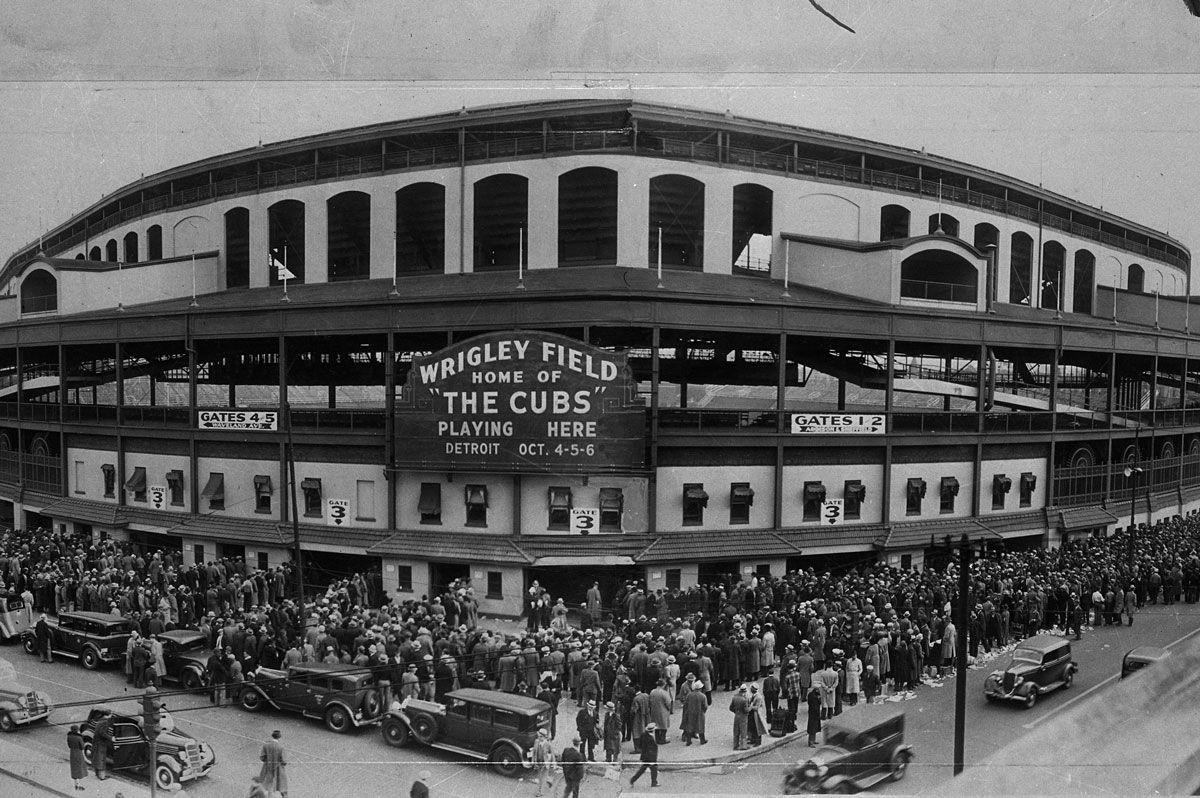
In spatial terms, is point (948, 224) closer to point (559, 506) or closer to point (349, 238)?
point (559, 506)

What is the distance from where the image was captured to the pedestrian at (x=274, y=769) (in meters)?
11.9

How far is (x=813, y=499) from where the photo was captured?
22.5 metres

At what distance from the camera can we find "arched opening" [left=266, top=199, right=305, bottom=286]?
2666 cm

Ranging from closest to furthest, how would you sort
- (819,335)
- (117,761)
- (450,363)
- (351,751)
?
(117,761)
(351,751)
(450,363)
(819,335)

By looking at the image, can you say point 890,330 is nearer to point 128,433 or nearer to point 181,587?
point 181,587

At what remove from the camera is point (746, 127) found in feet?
76.9

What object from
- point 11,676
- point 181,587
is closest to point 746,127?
point 181,587

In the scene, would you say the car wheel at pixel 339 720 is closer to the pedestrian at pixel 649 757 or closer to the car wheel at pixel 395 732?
the car wheel at pixel 395 732

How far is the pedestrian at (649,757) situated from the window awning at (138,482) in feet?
69.7

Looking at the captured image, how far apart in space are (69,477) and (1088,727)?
3268 centimetres

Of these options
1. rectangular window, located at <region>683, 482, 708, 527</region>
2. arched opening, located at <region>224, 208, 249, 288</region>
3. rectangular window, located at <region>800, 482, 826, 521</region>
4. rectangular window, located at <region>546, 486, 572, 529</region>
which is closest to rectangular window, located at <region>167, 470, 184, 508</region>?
arched opening, located at <region>224, 208, 249, 288</region>

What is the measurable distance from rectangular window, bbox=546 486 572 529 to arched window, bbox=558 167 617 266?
24.3ft

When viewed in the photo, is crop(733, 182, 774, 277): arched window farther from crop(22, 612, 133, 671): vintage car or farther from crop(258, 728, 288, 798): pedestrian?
crop(22, 612, 133, 671): vintage car

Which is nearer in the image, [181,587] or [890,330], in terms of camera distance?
[181,587]
